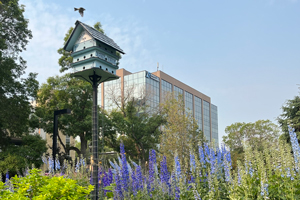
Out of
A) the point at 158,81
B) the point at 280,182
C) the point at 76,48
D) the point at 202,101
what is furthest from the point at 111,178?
the point at 202,101

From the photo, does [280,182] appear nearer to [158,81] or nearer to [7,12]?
[7,12]

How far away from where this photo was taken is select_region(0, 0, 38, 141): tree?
16297 millimetres

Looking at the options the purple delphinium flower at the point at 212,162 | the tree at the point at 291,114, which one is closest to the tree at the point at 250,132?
the tree at the point at 291,114

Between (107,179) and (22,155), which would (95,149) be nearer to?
(107,179)

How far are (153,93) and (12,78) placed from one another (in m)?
19.5

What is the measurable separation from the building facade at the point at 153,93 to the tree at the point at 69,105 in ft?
20.1

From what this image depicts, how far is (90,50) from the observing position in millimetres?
5645

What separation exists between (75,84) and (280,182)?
19.7 metres

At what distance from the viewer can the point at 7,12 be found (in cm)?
1742

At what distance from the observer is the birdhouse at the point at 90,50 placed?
18.3 ft

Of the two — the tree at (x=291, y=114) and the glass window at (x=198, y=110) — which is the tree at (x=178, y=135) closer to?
the tree at (x=291, y=114)

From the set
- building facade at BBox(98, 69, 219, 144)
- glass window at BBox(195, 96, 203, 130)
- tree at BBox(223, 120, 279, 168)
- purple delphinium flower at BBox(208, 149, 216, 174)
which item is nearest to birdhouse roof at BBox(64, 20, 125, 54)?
purple delphinium flower at BBox(208, 149, 216, 174)

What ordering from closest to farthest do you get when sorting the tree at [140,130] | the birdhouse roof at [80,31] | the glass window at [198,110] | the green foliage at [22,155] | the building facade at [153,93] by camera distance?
1. the birdhouse roof at [80,31]
2. the green foliage at [22,155]
3. the tree at [140,130]
4. the building facade at [153,93]
5. the glass window at [198,110]

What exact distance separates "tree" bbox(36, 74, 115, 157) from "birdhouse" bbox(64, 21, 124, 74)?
46.7 ft
